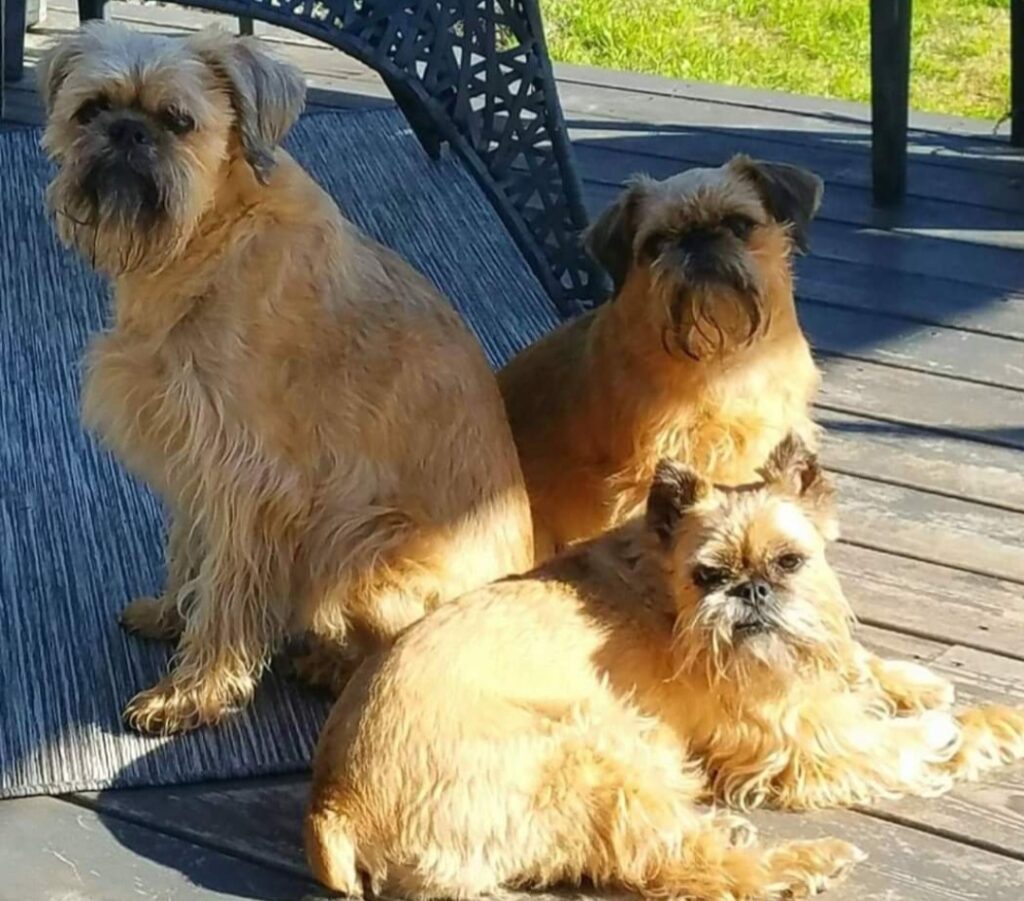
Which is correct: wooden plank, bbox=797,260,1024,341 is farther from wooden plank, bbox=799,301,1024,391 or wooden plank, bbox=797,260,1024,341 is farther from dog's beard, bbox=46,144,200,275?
dog's beard, bbox=46,144,200,275

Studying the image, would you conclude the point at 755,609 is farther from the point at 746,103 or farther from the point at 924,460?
the point at 746,103

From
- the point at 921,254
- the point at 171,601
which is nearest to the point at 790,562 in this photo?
the point at 171,601

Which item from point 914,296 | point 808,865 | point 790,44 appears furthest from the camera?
point 790,44

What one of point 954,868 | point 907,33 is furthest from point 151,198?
point 907,33

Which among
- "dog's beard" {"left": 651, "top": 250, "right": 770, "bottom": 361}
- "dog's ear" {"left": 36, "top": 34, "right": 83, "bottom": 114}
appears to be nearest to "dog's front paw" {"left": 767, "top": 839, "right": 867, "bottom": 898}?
"dog's beard" {"left": 651, "top": 250, "right": 770, "bottom": 361}

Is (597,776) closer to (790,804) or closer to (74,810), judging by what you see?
(790,804)

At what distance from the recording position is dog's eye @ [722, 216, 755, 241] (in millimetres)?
3496

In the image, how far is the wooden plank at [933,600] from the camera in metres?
3.54

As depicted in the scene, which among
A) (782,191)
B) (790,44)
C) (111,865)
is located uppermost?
(782,191)

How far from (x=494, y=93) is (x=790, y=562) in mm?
2308

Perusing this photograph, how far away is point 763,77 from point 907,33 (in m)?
2.17

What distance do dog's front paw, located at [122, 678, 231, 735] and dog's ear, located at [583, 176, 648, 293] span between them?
3.78 feet

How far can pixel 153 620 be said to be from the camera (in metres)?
3.56

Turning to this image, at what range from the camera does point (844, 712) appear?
311 centimetres
